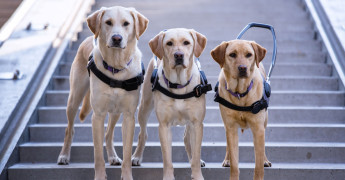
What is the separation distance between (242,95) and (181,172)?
99cm

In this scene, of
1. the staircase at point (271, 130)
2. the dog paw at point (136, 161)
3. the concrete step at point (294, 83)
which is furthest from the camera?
the concrete step at point (294, 83)

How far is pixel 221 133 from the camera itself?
5.55 meters

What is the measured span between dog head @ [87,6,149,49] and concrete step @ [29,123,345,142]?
4.73 ft

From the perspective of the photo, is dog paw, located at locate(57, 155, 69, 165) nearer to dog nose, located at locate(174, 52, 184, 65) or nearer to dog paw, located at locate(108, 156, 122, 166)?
dog paw, located at locate(108, 156, 122, 166)

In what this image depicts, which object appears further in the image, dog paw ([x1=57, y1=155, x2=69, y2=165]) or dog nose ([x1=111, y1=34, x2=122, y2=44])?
dog paw ([x1=57, y1=155, x2=69, y2=165])

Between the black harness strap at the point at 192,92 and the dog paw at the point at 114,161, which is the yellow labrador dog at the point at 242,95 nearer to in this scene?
the black harness strap at the point at 192,92

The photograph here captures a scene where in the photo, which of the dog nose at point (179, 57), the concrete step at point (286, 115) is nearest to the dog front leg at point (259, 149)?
the dog nose at point (179, 57)

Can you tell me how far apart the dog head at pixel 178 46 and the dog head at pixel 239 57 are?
24 cm

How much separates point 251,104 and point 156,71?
3.09 ft

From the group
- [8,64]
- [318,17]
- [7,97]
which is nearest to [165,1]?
[318,17]

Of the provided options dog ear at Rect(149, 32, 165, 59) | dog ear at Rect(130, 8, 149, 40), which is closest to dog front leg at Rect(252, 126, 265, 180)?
dog ear at Rect(149, 32, 165, 59)

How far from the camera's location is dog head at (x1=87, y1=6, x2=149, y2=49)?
4336mm

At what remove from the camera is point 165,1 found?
30.6 feet

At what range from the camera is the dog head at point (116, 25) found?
434 centimetres
